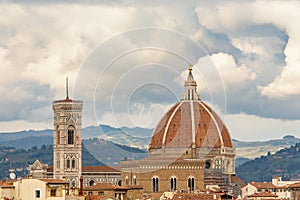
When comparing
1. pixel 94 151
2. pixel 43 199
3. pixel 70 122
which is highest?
pixel 70 122

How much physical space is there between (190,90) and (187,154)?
10.4m

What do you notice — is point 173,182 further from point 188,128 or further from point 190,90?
point 190,90

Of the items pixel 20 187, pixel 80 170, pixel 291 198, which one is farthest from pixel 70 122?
pixel 20 187

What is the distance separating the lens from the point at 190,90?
551 feet

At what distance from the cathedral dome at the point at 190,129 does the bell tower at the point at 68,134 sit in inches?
699

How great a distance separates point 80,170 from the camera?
579 ft

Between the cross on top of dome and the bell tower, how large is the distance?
50.9ft

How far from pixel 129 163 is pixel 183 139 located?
7329mm

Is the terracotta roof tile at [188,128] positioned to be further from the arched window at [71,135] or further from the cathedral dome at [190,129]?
the arched window at [71,135]

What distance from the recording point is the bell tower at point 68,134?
179m

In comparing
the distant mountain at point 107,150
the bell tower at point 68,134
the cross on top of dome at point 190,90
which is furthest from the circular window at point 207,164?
the distant mountain at point 107,150

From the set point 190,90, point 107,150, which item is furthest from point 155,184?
point 107,150

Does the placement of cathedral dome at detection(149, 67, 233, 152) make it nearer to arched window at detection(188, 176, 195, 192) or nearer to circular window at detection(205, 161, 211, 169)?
circular window at detection(205, 161, 211, 169)

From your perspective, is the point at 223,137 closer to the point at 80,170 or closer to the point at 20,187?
the point at 80,170
